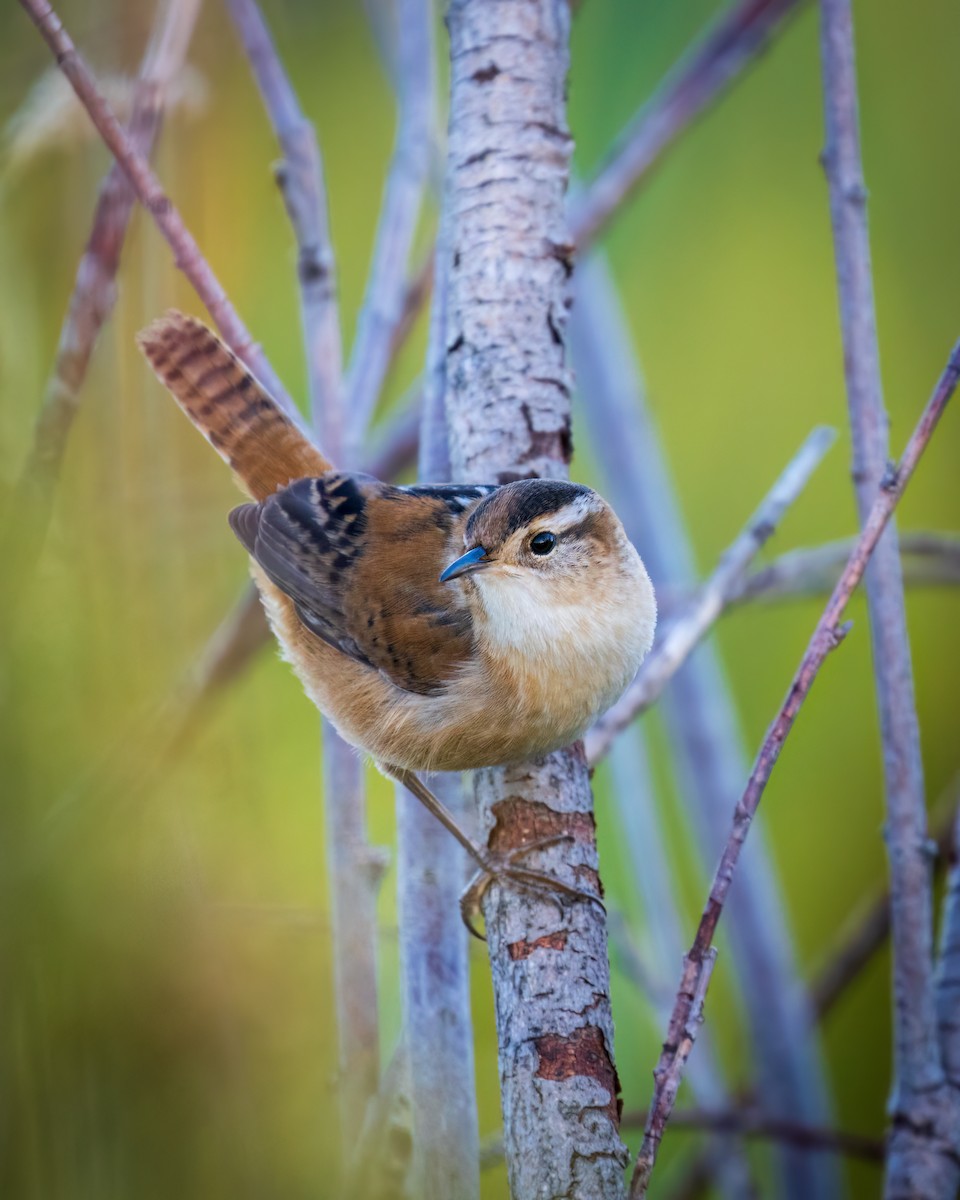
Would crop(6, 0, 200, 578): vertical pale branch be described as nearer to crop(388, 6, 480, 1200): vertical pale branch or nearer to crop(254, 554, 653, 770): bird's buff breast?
crop(254, 554, 653, 770): bird's buff breast

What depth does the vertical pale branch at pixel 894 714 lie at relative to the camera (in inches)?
66.2

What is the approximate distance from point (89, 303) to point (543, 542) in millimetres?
870

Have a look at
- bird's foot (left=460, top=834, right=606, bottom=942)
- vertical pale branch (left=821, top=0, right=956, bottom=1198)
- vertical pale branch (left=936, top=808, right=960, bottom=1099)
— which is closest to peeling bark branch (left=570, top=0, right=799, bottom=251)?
vertical pale branch (left=821, top=0, right=956, bottom=1198)

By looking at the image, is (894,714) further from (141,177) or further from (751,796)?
(141,177)

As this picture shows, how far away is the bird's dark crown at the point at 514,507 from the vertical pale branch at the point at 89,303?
70cm

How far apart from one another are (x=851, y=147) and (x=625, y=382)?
85cm

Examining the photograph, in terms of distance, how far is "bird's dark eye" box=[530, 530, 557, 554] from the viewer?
74.0 inches

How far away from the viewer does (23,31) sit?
227cm

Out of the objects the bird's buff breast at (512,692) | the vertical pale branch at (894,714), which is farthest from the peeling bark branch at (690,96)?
the bird's buff breast at (512,692)

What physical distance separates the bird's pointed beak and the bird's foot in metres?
0.47

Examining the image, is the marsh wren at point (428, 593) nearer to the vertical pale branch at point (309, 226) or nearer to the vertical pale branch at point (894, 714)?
the vertical pale branch at point (309, 226)

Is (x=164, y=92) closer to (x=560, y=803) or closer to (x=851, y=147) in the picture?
(x=851, y=147)

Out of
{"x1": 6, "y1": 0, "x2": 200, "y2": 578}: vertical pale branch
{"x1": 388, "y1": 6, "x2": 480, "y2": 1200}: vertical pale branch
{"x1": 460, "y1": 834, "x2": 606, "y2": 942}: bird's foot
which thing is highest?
{"x1": 6, "y1": 0, "x2": 200, "y2": 578}: vertical pale branch

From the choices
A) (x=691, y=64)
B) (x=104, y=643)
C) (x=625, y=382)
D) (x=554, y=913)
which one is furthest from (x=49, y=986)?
(x=691, y=64)
